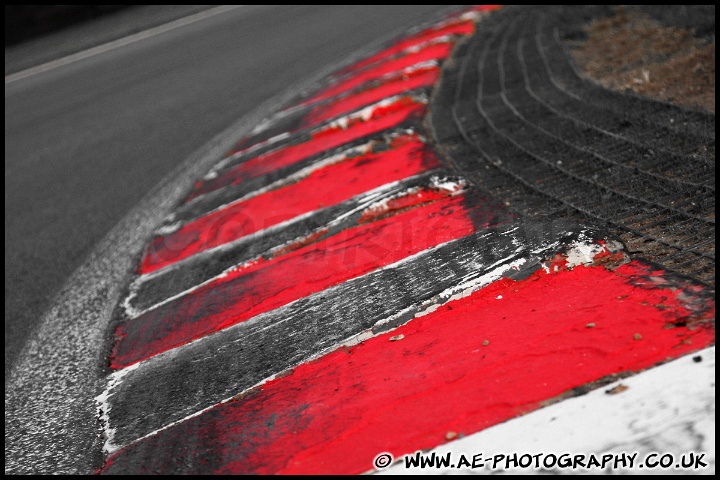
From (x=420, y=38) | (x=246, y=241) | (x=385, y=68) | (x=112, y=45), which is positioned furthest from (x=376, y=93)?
(x=112, y=45)

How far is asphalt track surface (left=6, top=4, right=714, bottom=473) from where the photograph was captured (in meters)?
1.81

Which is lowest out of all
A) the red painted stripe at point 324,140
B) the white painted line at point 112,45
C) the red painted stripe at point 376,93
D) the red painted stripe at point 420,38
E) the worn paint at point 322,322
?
the worn paint at point 322,322

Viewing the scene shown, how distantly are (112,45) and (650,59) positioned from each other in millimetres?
8090

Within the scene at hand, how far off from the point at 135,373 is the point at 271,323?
51cm

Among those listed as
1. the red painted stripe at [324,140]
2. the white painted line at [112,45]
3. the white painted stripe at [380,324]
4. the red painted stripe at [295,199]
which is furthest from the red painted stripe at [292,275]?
the white painted line at [112,45]

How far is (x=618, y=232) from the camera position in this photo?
2.43 meters

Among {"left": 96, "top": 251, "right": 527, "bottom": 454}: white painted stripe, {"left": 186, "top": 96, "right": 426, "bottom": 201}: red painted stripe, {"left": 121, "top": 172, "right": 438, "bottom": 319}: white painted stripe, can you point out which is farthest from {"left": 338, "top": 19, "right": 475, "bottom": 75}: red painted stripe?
{"left": 96, "top": 251, "right": 527, "bottom": 454}: white painted stripe

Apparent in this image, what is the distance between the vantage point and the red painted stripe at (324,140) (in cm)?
443

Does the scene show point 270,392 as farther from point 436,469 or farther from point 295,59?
point 295,59

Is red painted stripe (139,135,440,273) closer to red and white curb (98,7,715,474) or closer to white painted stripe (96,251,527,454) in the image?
red and white curb (98,7,715,474)

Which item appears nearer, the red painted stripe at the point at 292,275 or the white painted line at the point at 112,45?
the red painted stripe at the point at 292,275

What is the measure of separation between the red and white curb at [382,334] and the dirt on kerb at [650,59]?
48.6 inches

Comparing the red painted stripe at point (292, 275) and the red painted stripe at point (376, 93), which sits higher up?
the red painted stripe at point (376, 93)

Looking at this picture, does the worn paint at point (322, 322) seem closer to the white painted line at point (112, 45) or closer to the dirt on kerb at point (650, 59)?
the dirt on kerb at point (650, 59)
